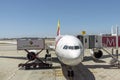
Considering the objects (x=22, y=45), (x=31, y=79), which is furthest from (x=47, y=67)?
(x=31, y=79)

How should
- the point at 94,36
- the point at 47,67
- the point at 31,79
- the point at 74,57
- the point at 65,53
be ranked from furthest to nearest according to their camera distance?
the point at 94,36, the point at 47,67, the point at 31,79, the point at 65,53, the point at 74,57

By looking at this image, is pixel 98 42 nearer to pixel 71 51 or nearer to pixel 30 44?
pixel 30 44

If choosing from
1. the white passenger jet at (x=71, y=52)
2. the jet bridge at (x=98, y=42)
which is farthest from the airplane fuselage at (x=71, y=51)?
the jet bridge at (x=98, y=42)

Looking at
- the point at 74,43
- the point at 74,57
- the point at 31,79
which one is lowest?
the point at 31,79

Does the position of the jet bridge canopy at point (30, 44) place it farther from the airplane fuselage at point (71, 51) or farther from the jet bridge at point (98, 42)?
the airplane fuselage at point (71, 51)

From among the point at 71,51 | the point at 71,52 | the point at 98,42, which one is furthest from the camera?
the point at 98,42

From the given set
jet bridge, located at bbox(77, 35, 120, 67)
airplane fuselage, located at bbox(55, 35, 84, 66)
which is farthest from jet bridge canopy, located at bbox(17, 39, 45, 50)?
airplane fuselage, located at bbox(55, 35, 84, 66)

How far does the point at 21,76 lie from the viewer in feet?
68.3

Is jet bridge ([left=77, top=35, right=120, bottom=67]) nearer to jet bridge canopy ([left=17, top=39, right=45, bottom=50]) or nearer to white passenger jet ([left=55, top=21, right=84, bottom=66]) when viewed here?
jet bridge canopy ([left=17, top=39, right=45, bottom=50])

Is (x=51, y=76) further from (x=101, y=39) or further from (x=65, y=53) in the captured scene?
(x=101, y=39)

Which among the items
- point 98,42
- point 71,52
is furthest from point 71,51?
point 98,42

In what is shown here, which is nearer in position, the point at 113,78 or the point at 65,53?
the point at 65,53

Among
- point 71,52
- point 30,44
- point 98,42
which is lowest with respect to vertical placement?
point 71,52

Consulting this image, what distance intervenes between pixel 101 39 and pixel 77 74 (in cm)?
874
